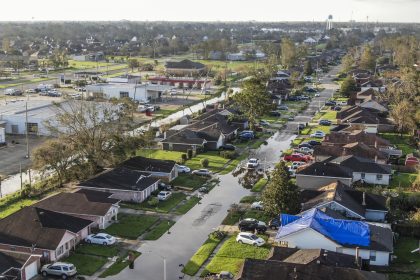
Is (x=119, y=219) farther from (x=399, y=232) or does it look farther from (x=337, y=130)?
Result: (x=337, y=130)

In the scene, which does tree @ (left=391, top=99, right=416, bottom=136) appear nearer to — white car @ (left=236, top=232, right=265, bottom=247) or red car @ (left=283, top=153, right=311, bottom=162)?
red car @ (left=283, top=153, right=311, bottom=162)

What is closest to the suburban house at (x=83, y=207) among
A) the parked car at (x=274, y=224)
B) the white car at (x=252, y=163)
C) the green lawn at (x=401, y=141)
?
the parked car at (x=274, y=224)

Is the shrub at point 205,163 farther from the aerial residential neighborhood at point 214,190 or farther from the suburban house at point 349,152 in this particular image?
the suburban house at point 349,152

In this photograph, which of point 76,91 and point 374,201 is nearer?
point 374,201

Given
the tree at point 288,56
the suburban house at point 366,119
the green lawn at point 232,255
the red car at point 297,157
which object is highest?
the tree at point 288,56

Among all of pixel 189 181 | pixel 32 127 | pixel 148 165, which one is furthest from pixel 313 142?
pixel 32 127

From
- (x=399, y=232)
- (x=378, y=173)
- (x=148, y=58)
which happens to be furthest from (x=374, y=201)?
(x=148, y=58)
